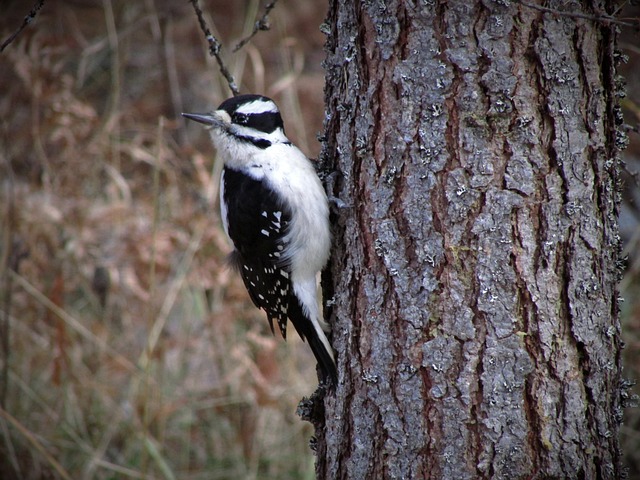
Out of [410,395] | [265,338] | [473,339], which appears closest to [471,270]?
[473,339]

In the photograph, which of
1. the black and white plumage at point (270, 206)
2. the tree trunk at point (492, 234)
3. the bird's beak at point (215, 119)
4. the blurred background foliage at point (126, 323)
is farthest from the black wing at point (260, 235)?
the blurred background foliage at point (126, 323)

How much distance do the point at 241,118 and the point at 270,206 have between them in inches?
15.3

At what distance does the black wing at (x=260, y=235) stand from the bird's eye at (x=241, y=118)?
0.22 metres

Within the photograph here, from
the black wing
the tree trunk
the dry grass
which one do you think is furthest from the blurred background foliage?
the tree trunk

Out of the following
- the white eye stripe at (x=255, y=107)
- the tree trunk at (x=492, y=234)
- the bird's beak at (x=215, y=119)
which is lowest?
the tree trunk at (x=492, y=234)

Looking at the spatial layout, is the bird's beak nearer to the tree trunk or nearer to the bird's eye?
the bird's eye

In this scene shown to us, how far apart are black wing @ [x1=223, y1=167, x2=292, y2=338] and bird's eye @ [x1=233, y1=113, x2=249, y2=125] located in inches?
8.8

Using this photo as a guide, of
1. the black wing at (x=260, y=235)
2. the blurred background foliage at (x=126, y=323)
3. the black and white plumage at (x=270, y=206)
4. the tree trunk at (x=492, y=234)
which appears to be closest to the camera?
the tree trunk at (x=492, y=234)

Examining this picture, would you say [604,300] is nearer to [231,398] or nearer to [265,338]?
[265,338]

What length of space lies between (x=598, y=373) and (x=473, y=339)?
42 cm

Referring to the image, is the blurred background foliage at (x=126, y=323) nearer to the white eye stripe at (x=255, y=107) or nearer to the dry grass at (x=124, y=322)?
the dry grass at (x=124, y=322)

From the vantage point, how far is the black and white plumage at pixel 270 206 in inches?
100

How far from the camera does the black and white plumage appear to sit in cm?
254

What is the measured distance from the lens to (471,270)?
6.22ft
